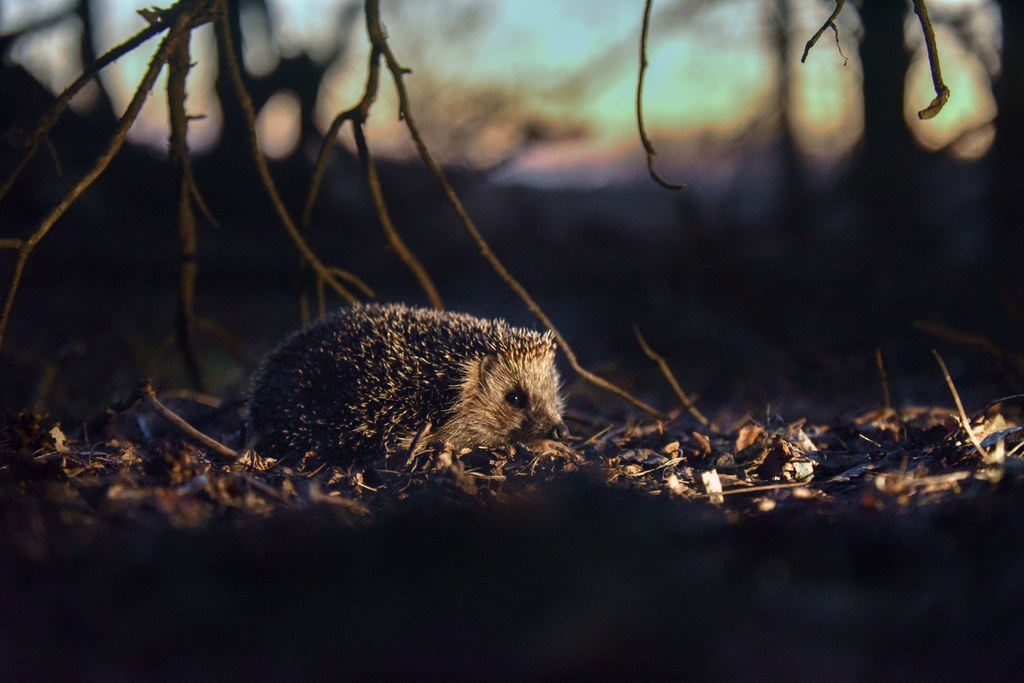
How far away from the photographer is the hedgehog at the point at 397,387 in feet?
16.8

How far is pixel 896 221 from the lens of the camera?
1100 centimetres

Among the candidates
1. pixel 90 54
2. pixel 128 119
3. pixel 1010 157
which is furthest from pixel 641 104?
pixel 90 54

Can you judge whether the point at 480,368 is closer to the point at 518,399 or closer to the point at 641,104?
the point at 518,399

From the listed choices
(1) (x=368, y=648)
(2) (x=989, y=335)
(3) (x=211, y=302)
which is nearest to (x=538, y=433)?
→ (1) (x=368, y=648)

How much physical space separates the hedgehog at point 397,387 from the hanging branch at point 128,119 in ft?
5.35

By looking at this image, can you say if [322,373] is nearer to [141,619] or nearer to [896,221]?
[141,619]

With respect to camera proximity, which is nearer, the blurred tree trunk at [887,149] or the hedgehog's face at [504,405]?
the hedgehog's face at [504,405]

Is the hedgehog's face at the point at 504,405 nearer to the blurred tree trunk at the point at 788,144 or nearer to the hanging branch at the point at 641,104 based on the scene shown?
the hanging branch at the point at 641,104

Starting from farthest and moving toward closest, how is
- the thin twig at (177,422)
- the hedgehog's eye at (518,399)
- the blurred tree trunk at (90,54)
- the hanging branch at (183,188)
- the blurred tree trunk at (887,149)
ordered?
the blurred tree trunk at (887,149) → the blurred tree trunk at (90,54) → the hedgehog's eye at (518,399) → the hanging branch at (183,188) → the thin twig at (177,422)

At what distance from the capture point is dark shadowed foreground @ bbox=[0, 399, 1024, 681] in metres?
2.36

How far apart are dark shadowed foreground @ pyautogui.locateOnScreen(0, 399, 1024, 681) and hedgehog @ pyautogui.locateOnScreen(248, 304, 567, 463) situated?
3.99 ft

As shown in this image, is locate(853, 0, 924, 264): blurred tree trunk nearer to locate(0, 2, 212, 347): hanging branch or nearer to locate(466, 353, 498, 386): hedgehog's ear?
locate(466, 353, 498, 386): hedgehog's ear

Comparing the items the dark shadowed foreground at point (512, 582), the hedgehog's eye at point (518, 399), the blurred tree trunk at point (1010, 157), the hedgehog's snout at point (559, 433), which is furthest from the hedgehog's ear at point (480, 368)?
the blurred tree trunk at point (1010, 157)

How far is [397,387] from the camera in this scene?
5277mm
